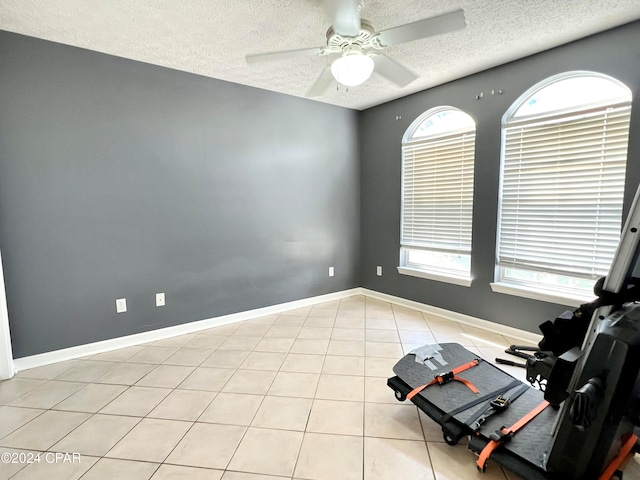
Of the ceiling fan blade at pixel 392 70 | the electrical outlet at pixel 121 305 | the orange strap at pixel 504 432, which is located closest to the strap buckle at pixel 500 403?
the orange strap at pixel 504 432

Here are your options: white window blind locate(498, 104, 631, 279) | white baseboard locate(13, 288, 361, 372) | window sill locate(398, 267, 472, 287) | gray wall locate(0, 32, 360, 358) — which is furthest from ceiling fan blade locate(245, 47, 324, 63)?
window sill locate(398, 267, 472, 287)

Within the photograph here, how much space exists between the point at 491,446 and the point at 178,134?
334 centimetres

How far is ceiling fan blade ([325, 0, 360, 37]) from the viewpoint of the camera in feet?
5.12

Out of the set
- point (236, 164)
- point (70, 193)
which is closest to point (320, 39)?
point (236, 164)

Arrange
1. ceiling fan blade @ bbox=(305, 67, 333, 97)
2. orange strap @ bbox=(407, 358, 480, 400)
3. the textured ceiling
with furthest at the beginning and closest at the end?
ceiling fan blade @ bbox=(305, 67, 333, 97)
the textured ceiling
orange strap @ bbox=(407, 358, 480, 400)

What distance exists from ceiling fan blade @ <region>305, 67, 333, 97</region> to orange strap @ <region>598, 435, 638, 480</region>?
2632 mm

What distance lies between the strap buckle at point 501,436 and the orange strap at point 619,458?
1.09ft

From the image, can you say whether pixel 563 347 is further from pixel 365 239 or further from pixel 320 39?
pixel 365 239

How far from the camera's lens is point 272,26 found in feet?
7.09

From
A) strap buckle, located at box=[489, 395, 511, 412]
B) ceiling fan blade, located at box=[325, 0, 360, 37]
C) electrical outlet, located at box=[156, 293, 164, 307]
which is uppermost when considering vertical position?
ceiling fan blade, located at box=[325, 0, 360, 37]

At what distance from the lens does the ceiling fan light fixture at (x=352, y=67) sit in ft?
5.95

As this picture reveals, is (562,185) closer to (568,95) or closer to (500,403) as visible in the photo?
(568,95)

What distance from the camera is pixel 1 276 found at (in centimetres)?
220

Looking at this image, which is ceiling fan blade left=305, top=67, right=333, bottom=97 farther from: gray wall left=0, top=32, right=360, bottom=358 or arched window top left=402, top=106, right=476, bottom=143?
arched window top left=402, top=106, right=476, bottom=143
